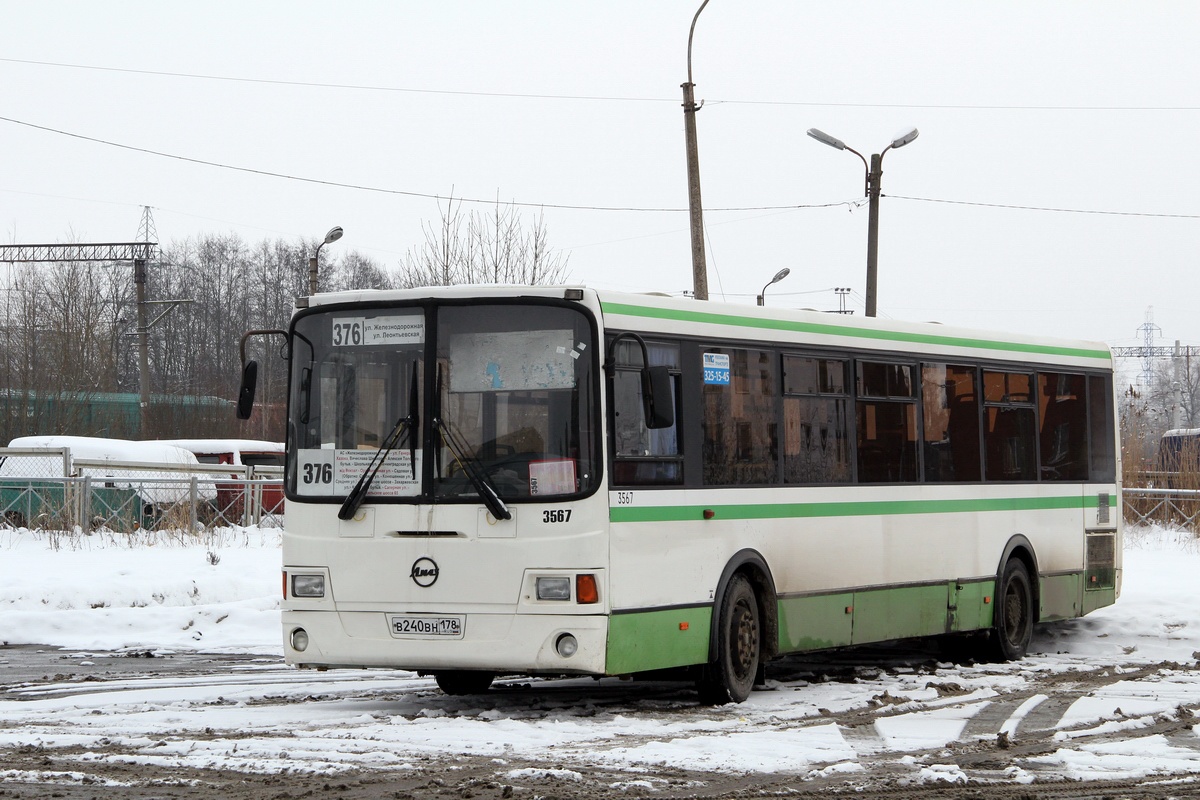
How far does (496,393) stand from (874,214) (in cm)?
1861

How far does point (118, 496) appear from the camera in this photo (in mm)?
27828

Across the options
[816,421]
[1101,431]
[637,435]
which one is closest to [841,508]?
[816,421]

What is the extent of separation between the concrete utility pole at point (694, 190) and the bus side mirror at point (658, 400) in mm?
12795

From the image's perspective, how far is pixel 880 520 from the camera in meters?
→ 13.0

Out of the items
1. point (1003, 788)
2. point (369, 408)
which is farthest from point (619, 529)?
point (1003, 788)

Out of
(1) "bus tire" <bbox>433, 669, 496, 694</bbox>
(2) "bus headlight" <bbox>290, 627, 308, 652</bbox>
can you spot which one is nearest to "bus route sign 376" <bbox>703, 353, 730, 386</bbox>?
(1) "bus tire" <bbox>433, 669, 496, 694</bbox>

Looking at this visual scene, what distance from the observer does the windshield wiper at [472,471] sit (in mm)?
10047

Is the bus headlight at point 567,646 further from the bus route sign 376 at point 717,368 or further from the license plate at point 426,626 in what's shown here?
the bus route sign 376 at point 717,368

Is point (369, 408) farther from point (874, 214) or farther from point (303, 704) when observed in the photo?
point (874, 214)

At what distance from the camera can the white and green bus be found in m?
10.1

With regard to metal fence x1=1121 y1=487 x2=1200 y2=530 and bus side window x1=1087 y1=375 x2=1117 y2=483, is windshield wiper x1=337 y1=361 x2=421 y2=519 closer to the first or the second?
bus side window x1=1087 y1=375 x2=1117 y2=483

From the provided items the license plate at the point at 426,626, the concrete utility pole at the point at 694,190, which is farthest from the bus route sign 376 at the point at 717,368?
A: the concrete utility pole at the point at 694,190

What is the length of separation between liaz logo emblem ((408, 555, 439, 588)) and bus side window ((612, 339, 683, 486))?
1289 millimetres

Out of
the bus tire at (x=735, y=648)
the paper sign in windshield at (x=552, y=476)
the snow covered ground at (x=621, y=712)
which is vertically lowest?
the snow covered ground at (x=621, y=712)
